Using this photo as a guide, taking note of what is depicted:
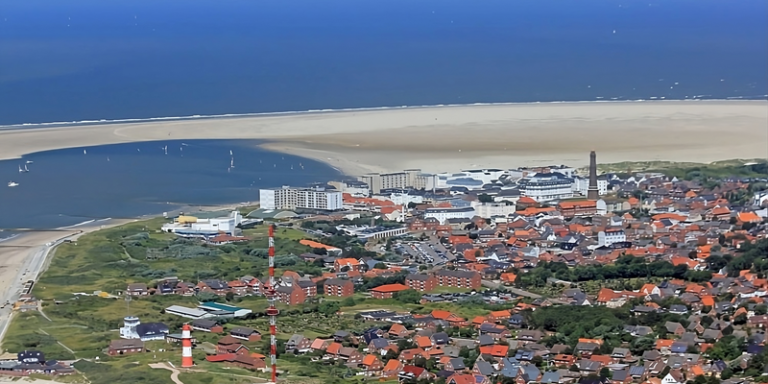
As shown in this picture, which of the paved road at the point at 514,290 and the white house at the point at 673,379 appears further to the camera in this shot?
the paved road at the point at 514,290

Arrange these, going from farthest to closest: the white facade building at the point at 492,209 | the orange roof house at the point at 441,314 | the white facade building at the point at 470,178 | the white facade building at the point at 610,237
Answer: the white facade building at the point at 470,178 → the white facade building at the point at 492,209 → the white facade building at the point at 610,237 → the orange roof house at the point at 441,314

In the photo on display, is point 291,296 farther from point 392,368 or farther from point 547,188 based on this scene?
point 547,188

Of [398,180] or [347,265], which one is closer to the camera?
[347,265]

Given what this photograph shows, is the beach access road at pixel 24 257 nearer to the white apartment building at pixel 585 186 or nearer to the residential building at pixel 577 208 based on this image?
the residential building at pixel 577 208

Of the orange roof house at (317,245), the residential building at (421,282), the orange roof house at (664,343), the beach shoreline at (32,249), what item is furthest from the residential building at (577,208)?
the orange roof house at (664,343)

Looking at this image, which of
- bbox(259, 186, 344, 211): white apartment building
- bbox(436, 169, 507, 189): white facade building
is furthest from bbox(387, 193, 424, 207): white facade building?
bbox(436, 169, 507, 189): white facade building

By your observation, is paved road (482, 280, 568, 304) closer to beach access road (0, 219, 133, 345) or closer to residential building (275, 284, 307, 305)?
residential building (275, 284, 307, 305)

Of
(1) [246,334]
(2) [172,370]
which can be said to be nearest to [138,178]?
(1) [246,334]
